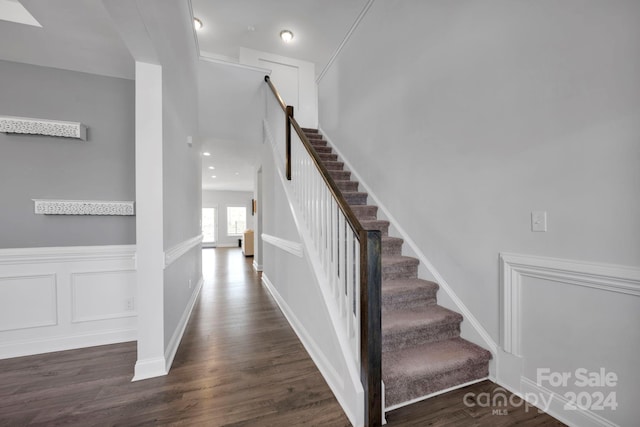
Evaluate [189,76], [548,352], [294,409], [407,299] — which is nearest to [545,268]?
[548,352]

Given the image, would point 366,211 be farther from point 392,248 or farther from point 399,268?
point 399,268

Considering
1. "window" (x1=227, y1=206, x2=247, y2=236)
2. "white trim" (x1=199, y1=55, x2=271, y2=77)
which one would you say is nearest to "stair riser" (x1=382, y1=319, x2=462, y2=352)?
"white trim" (x1=199, y1=55, x2=271, y2=77)

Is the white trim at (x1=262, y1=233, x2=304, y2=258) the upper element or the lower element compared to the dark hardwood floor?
upper

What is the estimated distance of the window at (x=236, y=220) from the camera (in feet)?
40.4

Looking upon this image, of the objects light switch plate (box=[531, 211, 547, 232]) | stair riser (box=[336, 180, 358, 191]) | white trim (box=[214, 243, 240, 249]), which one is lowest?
white trim (box=[214, 243, 240, 249])

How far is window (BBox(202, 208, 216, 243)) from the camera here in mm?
11914

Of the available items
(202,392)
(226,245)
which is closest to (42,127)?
(202,392)

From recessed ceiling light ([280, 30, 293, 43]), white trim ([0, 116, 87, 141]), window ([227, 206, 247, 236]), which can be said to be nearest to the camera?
white trim ([0, 116, 87, 141])

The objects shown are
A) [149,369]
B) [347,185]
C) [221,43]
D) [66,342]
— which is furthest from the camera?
[221,43]

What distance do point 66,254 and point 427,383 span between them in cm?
324

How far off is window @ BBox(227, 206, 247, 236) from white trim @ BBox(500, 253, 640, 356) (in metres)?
11.9

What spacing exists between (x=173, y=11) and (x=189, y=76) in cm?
95

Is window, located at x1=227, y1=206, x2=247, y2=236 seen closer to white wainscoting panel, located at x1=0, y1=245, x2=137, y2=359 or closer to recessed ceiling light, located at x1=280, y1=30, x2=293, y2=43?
recessed ceiling light, located at x1=280, y1=30, x2=293, y2=43

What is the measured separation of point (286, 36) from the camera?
5055mm
